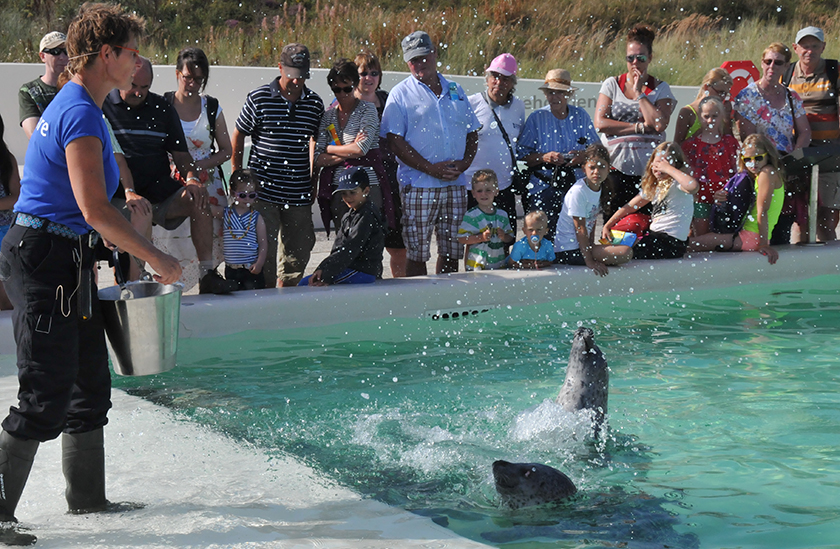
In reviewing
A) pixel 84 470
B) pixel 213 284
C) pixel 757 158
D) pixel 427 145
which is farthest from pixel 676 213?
pixel 84 470

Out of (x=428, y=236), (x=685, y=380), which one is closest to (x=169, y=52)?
(x=428, y=236)

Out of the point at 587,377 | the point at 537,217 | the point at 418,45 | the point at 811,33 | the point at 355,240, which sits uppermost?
the point at 811,33

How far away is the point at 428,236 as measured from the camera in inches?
297

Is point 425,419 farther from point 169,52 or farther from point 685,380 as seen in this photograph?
point 169,52

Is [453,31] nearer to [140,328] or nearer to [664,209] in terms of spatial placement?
[664,209]

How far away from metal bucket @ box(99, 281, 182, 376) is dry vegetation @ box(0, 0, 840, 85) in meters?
13.8

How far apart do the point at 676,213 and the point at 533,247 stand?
144 cm

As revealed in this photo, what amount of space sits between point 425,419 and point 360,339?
1.73m

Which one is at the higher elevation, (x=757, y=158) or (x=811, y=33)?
(x=811, y=33)

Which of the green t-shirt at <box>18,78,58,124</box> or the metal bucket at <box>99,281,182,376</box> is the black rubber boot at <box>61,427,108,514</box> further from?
the green t-shirt at <box>18,78,58,124</box>

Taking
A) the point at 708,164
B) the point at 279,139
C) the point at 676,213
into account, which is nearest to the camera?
the point at 279,139

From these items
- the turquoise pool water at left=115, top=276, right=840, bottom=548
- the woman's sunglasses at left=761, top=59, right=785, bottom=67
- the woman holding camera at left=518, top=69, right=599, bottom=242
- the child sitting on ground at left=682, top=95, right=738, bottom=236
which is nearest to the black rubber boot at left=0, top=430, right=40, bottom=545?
the turquoise pool water at left=115, top=276, right=840, bottom=548

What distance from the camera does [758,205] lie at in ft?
27.1

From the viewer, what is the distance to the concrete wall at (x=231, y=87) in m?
12.8
